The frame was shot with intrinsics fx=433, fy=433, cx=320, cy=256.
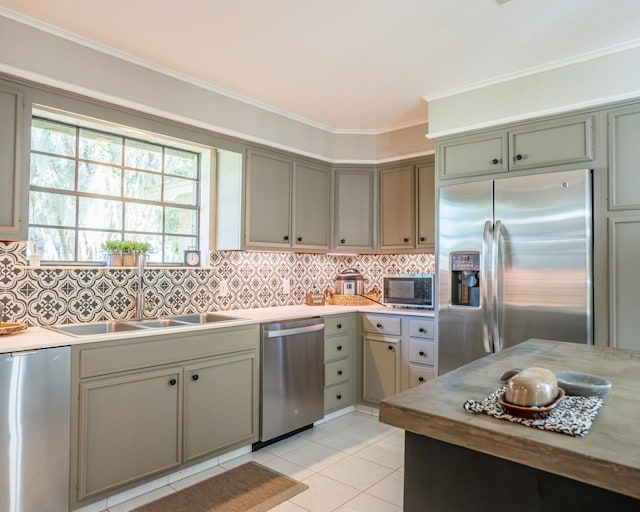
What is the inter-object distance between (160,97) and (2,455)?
215cm

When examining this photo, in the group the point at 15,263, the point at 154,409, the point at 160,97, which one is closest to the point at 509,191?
the point at 160,97

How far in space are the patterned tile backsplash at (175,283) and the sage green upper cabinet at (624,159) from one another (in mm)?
1664

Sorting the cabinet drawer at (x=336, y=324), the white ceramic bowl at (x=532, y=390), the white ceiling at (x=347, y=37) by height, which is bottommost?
the cabinet drawer at (x=336, y=324)

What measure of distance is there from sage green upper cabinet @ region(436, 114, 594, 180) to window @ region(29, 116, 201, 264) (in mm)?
2024

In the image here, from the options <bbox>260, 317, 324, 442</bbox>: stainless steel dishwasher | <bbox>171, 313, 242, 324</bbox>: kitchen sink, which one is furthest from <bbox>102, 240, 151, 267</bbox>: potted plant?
<bbox>260, 317, 324, 442</bbox>: stainless steel dishwasher

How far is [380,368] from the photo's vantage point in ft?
11.9

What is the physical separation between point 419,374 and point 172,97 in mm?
2715

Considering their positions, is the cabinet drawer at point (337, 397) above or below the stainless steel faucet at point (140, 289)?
below

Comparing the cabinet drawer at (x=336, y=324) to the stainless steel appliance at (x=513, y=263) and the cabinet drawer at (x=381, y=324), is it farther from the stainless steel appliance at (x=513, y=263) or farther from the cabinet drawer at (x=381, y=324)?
the stainless steel appliance at (x=513, y=263)

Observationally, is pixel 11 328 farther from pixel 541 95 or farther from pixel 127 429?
pixel 541 95

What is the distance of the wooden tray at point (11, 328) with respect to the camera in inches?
83.5

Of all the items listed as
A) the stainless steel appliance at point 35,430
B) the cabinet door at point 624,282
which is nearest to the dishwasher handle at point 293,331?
the stainless steel appliance at point 35,430

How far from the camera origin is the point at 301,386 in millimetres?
3258

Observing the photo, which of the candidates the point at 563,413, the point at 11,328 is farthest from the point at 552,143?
the point at 11,328
